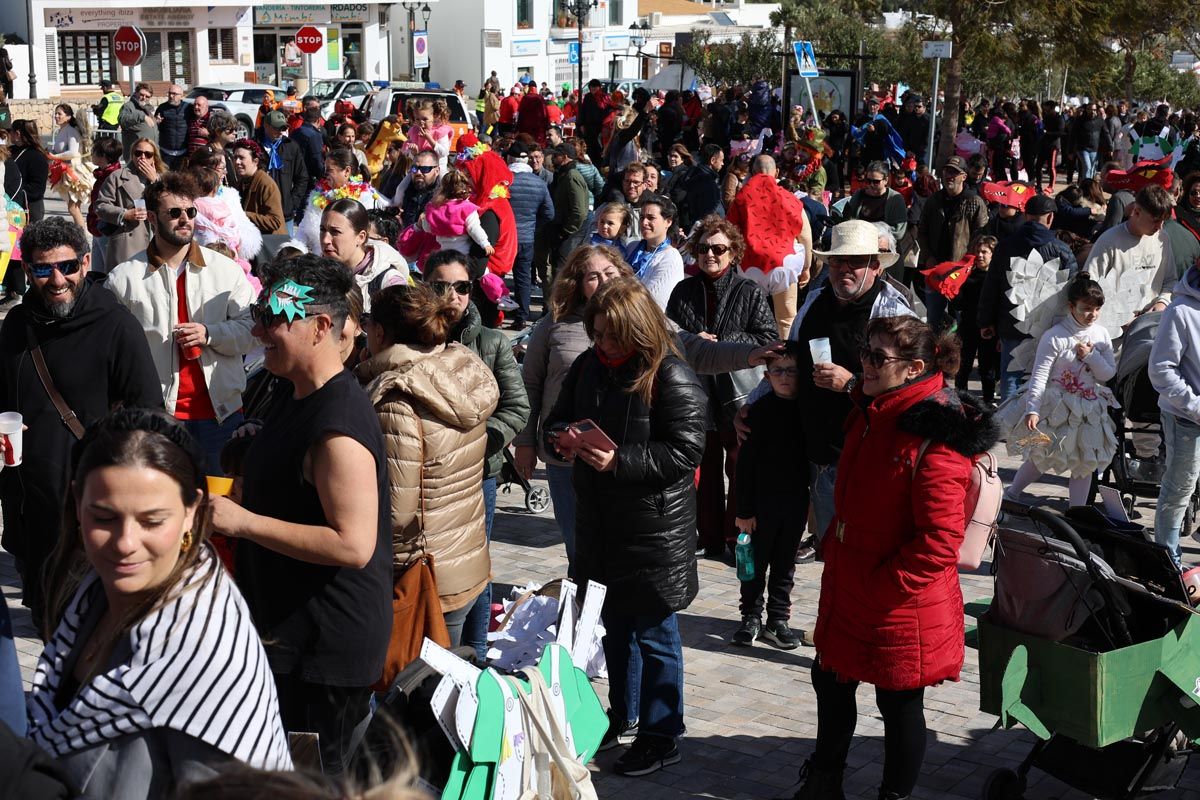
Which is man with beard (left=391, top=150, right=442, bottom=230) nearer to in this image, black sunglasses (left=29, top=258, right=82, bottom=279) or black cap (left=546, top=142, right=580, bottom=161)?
black cap (left=546, top=142, right=580, bottom=161)

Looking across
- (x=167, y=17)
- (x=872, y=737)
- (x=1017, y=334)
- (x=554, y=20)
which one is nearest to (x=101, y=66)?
(x=167, y=17)

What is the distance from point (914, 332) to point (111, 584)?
105 inches

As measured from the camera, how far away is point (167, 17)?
51.2 m

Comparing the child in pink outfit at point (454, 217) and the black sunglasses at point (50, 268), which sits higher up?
the black sunglasses at point (50, 268)

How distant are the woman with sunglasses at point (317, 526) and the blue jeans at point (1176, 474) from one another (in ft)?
14.1

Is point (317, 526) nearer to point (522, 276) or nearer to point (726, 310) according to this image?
point (726, 310)

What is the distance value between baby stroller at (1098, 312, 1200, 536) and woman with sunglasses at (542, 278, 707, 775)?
3815 millimetres

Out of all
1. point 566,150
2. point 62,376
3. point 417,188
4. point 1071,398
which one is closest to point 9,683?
point 62,376

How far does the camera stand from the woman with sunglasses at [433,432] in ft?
15.1

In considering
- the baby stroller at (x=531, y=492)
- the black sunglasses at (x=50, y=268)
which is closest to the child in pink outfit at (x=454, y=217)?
the baby stroller at (x=531, y=492)

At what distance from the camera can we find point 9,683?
3.25 meters

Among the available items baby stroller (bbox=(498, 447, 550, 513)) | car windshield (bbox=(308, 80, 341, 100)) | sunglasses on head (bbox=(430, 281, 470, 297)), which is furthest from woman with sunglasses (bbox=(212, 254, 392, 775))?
car windshield (bbox=(308, 80, 341, 100))

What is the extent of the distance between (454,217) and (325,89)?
86.9 ft

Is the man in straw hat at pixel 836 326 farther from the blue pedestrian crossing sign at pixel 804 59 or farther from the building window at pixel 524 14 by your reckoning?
the building window at pixel 524 14
